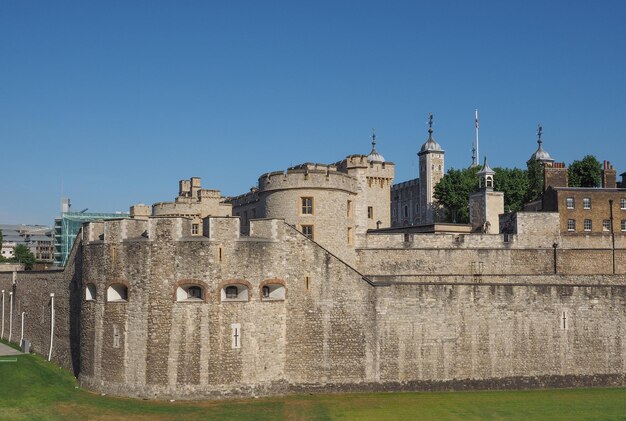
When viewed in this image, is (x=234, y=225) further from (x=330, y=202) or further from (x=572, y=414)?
(x=572, y=414)

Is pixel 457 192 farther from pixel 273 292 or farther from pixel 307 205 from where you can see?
pixel 273 292

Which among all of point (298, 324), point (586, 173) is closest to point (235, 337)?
point (298, 324)

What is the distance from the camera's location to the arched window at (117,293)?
32.4 m

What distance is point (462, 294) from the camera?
3372cm

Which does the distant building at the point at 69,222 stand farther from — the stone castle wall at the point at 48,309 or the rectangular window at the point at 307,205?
the rectangular window at the point at 307,205

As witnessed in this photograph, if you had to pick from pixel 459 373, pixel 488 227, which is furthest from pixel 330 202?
pixel 488 227

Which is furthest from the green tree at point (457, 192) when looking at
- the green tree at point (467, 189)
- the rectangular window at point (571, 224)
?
the rectangular window at point (571, 224)

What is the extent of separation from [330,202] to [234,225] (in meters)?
6.75

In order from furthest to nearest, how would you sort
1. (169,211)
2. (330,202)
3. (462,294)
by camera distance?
(169,211) < (330,202) < (462,294)

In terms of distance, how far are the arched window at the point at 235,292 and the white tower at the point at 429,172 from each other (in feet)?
220

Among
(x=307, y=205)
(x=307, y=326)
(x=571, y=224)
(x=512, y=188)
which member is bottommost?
(x=307, y=326)

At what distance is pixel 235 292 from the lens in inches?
1256

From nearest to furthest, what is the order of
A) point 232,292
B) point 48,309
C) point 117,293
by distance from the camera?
point 232,292 → point 117,293 → point 48,309

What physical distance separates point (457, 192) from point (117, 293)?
5362 centimetres
